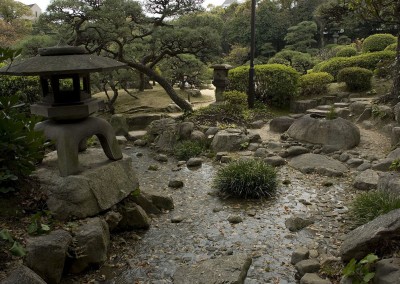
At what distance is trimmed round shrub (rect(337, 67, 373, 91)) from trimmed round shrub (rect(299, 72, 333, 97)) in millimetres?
530

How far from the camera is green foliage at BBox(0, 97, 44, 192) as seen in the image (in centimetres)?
395

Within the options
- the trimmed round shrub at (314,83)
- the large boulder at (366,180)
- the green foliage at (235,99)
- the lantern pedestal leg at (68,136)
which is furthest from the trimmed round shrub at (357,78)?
the lantern pedestal leg at (68,136)

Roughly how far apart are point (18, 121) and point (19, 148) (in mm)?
310

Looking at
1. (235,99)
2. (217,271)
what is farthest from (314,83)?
(217,271)

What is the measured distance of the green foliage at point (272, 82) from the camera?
12.2 m

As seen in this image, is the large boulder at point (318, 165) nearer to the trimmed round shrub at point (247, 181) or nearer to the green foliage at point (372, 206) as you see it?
the trimmed round shrub at point (247, 181)

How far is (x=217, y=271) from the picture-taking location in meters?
4.11

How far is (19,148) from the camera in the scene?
13.4 feet

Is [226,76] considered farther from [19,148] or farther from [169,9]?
[19,148]

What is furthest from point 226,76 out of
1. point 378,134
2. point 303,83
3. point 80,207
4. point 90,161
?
point 80,207

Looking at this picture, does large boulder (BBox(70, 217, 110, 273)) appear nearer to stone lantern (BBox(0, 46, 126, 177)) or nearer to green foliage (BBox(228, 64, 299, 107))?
stone lantern (BBox(0, 46, 126, 177))

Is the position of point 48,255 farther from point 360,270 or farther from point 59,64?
point 360,270

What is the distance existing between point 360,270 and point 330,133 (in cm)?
543

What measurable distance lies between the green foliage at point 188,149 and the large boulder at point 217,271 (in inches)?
195
